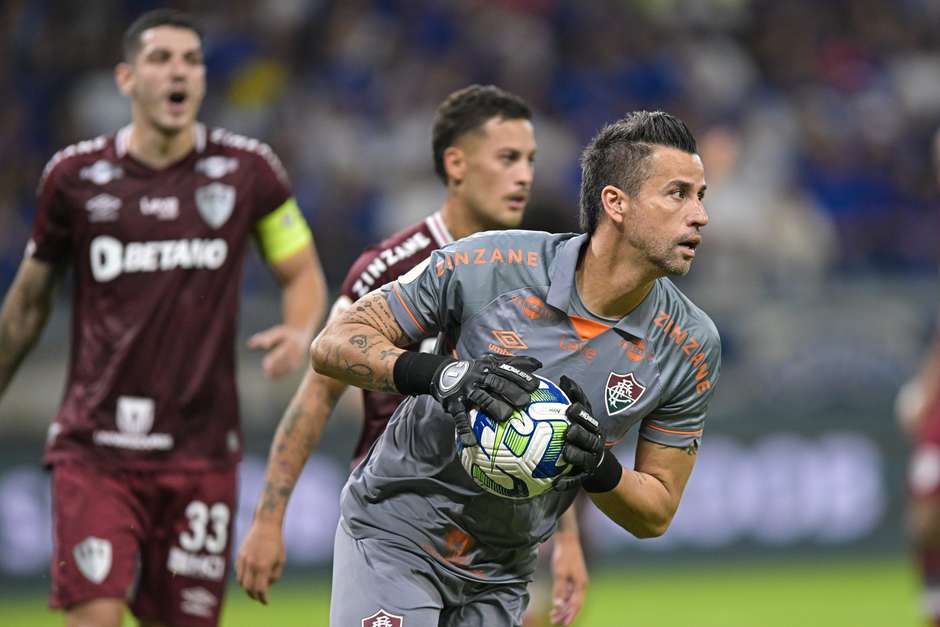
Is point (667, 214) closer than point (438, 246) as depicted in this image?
Yes

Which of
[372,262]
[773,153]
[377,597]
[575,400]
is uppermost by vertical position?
[773,153]

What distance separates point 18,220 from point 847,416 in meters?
7.15

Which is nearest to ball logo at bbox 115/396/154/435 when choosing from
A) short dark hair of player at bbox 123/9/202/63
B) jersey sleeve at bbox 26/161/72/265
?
jersey sleeve at bbox 26/161/72/265

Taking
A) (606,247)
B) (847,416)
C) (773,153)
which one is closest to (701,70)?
(773,153)

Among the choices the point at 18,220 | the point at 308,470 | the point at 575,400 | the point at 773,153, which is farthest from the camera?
the point at 773,153

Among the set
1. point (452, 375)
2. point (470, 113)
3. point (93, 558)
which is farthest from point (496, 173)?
point (93, 558)

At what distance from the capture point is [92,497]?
6.55 metres

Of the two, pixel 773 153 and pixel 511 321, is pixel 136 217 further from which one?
pixel 773 153

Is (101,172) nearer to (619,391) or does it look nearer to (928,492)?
(619,391)

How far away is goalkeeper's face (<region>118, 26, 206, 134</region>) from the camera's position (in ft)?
22.7

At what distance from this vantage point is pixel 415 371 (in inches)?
181

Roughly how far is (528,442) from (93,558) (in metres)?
2.72

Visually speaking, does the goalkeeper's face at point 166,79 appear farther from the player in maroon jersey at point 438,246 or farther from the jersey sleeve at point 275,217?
the player in maroon jersey at point 438,246

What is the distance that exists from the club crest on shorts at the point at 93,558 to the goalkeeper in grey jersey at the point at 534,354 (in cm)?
169
